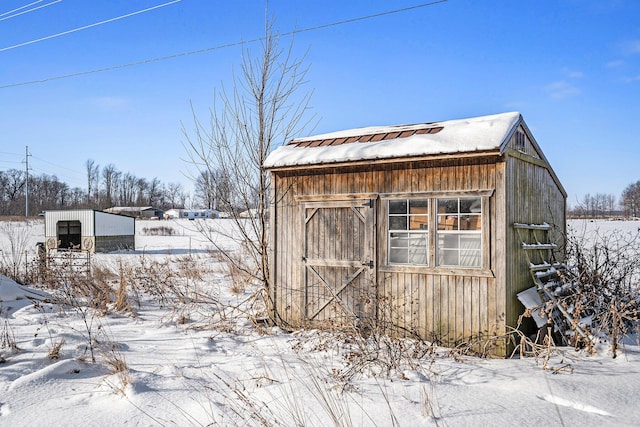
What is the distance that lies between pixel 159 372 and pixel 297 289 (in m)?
3.14

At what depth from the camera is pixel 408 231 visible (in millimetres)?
A: 6984

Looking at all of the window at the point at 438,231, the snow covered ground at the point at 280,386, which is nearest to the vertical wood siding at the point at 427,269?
the window at the point at 438,231

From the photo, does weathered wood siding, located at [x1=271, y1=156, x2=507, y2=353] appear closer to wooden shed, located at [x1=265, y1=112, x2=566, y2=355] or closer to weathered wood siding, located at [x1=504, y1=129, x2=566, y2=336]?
wooden shed, located at [x1=265, y1=112, x2=566, y2=355]

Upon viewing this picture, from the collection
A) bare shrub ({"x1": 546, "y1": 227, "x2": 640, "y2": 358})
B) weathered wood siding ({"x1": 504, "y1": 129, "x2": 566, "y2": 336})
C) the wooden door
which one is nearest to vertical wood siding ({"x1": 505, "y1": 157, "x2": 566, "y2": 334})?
weathered wood siding ({"x1": 504, "y1": 129, "x2": 566, "y2": 336})

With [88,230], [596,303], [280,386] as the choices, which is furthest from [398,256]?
[88,230]

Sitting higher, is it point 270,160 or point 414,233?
point 270,160

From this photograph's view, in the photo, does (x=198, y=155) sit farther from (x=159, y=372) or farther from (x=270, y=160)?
(x=159, y=372)

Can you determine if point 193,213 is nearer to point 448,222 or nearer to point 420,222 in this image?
point 420,222

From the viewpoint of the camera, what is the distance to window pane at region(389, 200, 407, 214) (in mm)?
7035

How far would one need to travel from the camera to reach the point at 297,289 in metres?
7.93

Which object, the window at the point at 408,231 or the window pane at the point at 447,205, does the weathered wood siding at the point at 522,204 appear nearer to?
the window pane at the point at 447,205

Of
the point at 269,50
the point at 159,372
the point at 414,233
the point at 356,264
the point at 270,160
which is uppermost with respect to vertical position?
the point at 269,50

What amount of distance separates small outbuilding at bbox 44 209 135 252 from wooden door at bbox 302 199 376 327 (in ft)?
55.8

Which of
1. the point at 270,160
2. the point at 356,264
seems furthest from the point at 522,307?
the point at 270,160
